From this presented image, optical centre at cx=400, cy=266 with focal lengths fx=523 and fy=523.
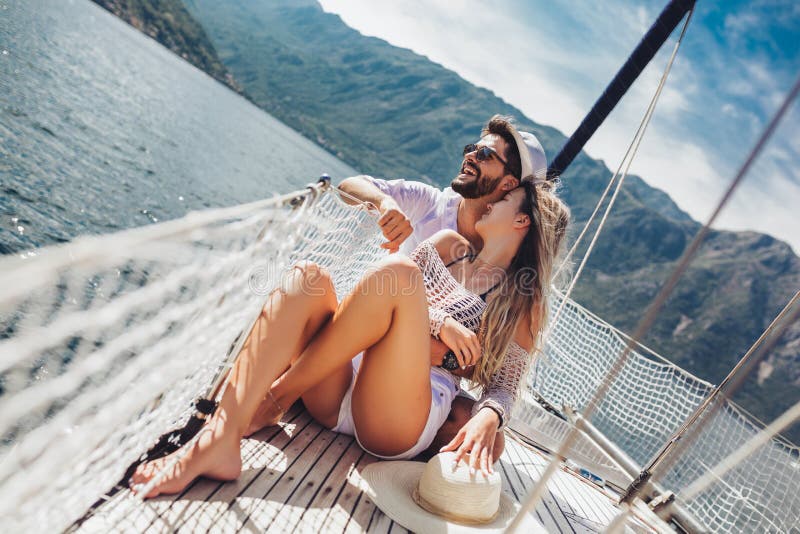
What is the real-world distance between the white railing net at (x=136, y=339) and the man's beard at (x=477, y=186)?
1.65 ft

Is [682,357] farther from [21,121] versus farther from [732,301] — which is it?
[21,121]

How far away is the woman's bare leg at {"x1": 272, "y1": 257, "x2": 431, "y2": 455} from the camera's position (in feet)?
5.23

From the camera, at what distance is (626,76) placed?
4027 mm

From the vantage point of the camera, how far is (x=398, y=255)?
65.3 inches

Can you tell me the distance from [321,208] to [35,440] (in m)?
1.47

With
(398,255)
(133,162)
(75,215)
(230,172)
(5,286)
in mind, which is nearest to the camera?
(5,286)

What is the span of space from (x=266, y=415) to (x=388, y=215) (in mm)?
879

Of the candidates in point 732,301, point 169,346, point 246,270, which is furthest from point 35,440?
point 732,301

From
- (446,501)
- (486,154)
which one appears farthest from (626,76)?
(446,501)

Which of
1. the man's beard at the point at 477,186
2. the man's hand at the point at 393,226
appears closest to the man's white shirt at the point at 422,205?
the man's beard at the point at 477,186

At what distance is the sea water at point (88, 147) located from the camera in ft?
26.4

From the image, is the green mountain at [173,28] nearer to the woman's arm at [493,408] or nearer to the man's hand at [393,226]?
the man's hand at [393,226]

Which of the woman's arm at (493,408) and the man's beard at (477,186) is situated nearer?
the woman's arm at (493,408)

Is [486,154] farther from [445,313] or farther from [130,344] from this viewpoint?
[130,344]
